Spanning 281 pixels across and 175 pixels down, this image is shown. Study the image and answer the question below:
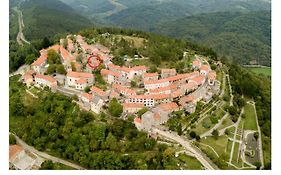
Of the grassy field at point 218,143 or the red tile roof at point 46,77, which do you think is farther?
the red tile roof at point 46,77

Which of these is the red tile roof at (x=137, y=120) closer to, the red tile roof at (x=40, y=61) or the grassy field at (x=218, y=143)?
the grassy field at (x=218, y=143)

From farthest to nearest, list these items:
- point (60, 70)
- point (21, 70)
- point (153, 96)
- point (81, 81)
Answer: point (21, 70), point (60, 70), point (81, 81), point (153, 96)

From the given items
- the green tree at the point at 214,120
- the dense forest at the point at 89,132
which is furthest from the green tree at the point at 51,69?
the green tree at the point at 214,120

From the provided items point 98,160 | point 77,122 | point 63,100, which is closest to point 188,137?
point 98,160

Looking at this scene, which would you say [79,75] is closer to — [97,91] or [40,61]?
[97,91]

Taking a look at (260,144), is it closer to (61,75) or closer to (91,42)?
(61,75)

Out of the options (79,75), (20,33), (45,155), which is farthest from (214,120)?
(20,33)
